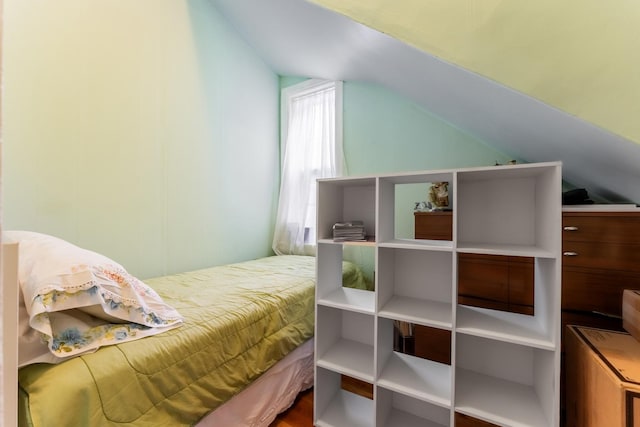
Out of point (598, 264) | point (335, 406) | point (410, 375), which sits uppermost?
point (598, 264)

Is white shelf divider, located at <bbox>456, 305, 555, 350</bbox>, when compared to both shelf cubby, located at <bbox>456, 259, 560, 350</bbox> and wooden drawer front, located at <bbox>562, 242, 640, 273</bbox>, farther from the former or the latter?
wooden drawer front, located at <bbox>562, 242, 640, 273</bbox>

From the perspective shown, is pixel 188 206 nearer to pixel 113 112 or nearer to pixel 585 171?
pixel 113 112

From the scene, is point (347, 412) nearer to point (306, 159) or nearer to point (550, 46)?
point (550, 46)

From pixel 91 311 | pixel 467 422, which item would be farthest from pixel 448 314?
pixel 91 311

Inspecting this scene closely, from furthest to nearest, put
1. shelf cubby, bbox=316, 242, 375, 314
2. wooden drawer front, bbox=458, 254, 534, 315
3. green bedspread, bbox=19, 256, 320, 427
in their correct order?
wooden drawer front, bbox=458, 254, 534, 315, shelf cubby, bbox=316, 242, 375, 314, green bedspread, bbox=19, 256, 320, 427

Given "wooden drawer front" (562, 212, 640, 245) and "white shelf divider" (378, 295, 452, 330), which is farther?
"wooden drawer front" (562, 212, 640, 245)

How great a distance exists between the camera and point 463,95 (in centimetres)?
164

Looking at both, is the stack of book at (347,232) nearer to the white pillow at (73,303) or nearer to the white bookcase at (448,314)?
the white bookcase at (448,314)

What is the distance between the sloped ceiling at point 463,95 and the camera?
1283mm

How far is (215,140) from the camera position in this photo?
2.82 metres

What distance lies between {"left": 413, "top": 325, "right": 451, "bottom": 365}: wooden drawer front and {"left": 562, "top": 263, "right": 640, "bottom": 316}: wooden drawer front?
0.73 meters

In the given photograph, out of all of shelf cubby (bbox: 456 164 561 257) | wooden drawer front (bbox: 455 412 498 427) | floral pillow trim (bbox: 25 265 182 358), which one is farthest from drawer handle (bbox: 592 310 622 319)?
floral pillow trim (bbox: 25 265 182 358)

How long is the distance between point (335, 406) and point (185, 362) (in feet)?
3.08

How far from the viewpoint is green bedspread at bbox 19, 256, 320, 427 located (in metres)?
0.87
